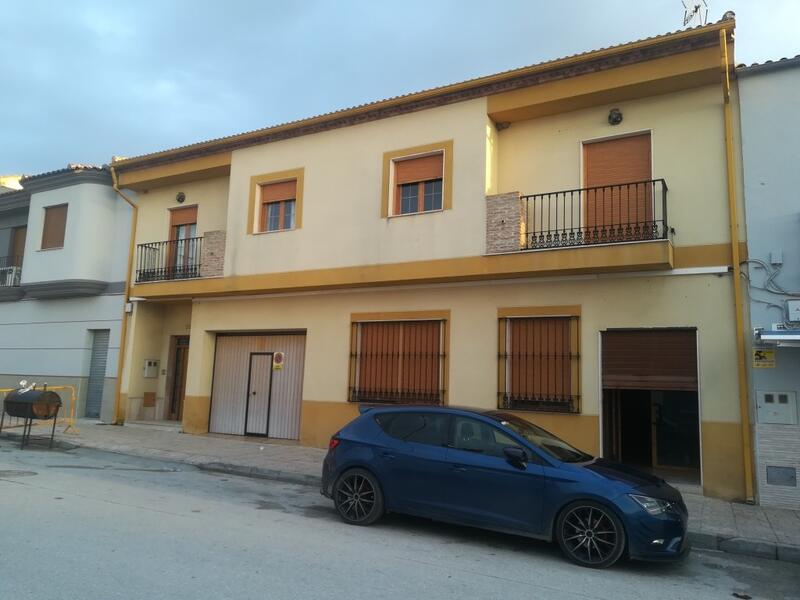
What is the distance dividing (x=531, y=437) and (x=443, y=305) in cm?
518

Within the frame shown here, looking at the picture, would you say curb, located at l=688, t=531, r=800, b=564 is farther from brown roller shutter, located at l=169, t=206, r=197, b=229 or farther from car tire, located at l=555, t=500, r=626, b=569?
brown roller shutter, located at l=169, t=206, r=197, b=229

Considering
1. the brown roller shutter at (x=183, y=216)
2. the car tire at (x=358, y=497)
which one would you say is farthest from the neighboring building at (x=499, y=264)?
the car tire at (x=358, y=497)

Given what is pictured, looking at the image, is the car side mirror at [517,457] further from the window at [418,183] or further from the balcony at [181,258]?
the balcony at [181,258]

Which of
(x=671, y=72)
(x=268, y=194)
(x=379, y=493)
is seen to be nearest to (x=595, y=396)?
(x=379, y=493)

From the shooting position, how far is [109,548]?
538 cm

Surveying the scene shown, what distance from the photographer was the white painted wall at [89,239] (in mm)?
16094

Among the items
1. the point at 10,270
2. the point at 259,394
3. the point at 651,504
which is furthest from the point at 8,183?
the point at 651,504

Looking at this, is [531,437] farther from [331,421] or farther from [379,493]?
[331,421]

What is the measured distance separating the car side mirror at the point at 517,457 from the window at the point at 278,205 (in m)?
8.49

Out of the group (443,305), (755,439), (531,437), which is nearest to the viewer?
(531,437)

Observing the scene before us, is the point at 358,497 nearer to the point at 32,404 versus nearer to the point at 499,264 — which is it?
the point at 499,264

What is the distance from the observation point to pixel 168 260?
15.5m

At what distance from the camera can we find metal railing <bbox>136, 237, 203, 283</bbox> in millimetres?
14930

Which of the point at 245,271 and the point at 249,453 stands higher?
the point at 245,271
